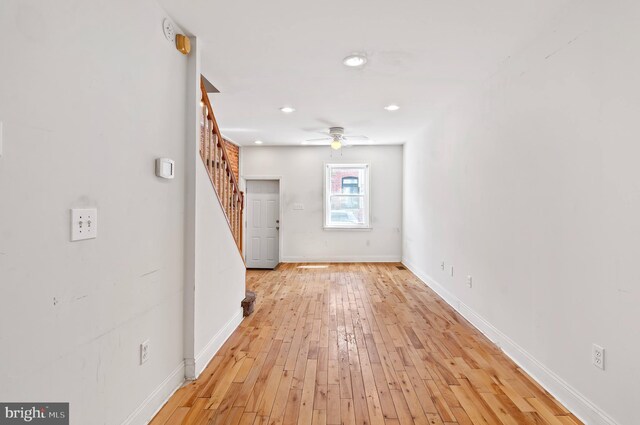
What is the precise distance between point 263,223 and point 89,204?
566 centimetres

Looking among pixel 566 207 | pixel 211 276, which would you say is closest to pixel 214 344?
pixel 211 276

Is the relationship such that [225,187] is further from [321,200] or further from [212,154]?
[321,200]

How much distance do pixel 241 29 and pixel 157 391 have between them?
246 cm

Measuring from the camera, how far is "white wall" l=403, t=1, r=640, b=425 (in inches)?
63.8

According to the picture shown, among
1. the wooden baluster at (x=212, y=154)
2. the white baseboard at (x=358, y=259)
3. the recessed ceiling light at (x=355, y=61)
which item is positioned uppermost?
the recessed ceiling light at (x=355, y=61)

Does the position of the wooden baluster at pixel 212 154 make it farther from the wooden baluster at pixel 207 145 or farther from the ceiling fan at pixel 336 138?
the ceiling fan at pixel 336 138

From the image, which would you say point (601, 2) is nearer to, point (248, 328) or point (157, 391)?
point (157, 391)

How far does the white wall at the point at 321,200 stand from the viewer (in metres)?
6.94

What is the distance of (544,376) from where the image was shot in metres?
2.18

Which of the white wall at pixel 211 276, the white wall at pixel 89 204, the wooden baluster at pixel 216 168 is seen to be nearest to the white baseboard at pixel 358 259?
the white wall at pixel 211 276

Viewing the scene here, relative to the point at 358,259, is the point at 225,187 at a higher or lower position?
higher

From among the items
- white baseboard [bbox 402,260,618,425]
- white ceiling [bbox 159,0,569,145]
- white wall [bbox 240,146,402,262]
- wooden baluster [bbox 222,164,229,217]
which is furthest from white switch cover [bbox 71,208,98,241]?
white wall [bbox 240,146,402,262]

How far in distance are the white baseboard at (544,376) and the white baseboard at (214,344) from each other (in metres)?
2.42

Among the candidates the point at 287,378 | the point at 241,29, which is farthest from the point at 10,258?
the point at 241,29
